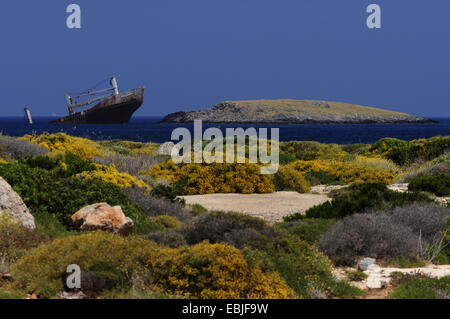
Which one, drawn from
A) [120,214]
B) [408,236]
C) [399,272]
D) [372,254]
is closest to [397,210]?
[408,236]

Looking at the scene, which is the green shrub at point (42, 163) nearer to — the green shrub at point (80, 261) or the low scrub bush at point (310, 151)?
the green shrub at point (80, 261)

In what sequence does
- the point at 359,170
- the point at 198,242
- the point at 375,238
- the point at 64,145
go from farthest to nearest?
the point at 359,170, the point at 64,145, the point at 375,238, the point at 198,242

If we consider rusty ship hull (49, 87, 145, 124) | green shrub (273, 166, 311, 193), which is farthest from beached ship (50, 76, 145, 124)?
green shrub (273, 166, 311, 193)

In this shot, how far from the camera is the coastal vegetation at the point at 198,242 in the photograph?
615 cm

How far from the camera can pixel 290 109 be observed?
15062 centimetres

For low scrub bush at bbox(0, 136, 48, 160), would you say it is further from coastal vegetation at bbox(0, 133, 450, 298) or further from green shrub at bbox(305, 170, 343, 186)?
green shrub at bbox(305, 170, 343, 186)

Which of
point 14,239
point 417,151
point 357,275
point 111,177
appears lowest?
point 417,151

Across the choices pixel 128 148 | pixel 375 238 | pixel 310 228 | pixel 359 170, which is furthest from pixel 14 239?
pixel 128 148

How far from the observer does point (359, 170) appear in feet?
62.5

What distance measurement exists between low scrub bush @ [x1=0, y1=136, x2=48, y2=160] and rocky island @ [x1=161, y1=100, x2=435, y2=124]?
127 metres

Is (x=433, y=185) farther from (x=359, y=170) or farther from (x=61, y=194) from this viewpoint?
(x=61, y=194)

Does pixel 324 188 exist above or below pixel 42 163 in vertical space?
below

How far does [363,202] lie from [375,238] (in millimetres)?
2539

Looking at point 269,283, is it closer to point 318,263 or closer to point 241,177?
point 318,263
